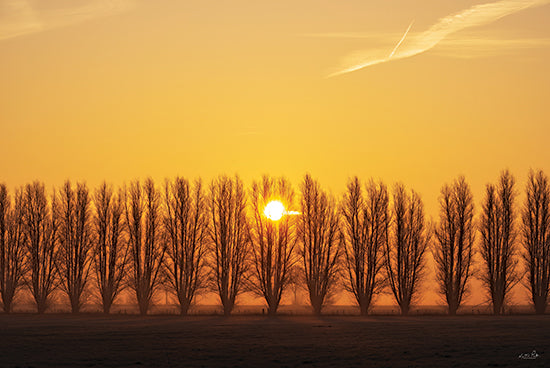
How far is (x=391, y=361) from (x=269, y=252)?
36983mm

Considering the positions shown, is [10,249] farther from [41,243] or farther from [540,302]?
[540,302]

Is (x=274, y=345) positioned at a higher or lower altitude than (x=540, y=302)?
lower

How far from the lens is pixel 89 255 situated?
2699 inches

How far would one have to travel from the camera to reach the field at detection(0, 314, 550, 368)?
101 feet

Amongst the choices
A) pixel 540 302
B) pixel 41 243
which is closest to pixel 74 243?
pixel 41 243

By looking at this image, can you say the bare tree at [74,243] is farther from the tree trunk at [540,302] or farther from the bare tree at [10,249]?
the tree trunk at [540,302]

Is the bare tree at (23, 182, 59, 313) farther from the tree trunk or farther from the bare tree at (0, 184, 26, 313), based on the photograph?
the tree trunk

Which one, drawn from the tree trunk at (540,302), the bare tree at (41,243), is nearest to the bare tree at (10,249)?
the bare tree at (41,243)

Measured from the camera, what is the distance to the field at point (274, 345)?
30766 mm

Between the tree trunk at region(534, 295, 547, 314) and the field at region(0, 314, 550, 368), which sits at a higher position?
the tree trunk at region(534, 295, 547, 314)

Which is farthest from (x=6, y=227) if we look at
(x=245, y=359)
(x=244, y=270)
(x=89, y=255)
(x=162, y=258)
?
(x=245, y=359)

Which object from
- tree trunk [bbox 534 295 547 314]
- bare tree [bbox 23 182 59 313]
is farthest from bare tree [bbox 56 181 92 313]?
tree trunk [bbox 534 295 547 314]

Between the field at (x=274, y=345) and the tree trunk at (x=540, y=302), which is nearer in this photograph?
the field at (x=274, y=345)

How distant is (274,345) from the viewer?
1425 inches
